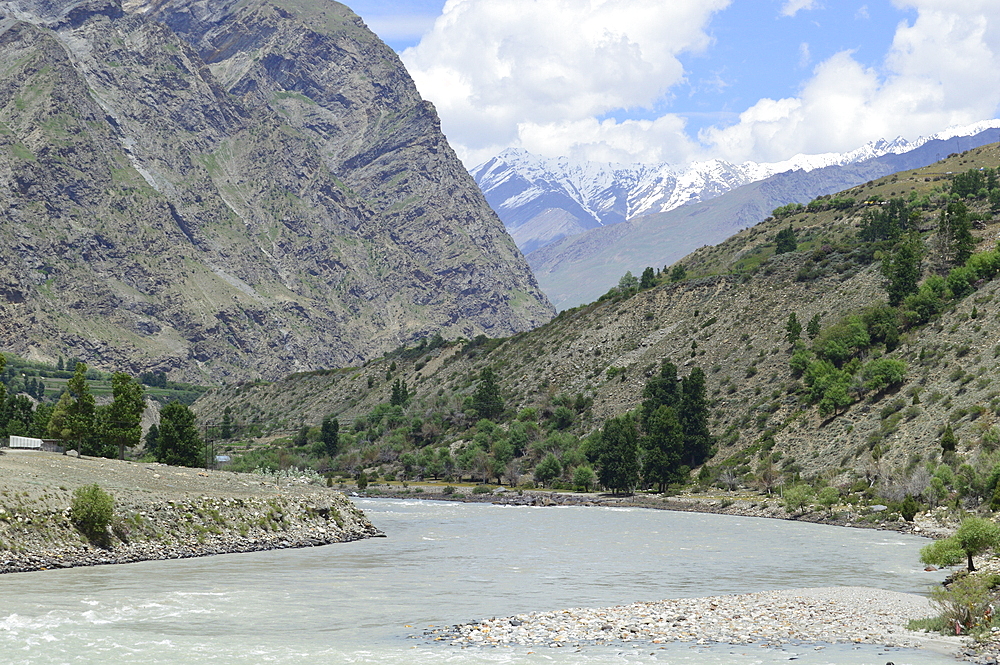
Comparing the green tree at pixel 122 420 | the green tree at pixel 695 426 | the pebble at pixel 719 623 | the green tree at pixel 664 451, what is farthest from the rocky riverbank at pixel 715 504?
the green tree at pixel 122 420

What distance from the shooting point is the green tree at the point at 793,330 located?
151125 mm

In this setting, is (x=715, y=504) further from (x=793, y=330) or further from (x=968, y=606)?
(x=968, y=606)

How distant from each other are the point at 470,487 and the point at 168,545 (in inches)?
3739

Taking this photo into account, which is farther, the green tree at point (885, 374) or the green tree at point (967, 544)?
the green tree at point (885, 374)

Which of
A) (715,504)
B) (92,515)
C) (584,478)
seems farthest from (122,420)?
(584,478)

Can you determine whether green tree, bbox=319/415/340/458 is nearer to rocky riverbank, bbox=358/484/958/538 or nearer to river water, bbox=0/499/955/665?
rocky riverbank, bbox=358/484/958/538

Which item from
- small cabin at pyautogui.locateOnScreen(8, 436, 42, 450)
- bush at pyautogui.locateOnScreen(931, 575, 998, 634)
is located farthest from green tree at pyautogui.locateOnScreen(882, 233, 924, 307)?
small cabin at pyautogui.locateOnScreen(8, 436, 42, 450)

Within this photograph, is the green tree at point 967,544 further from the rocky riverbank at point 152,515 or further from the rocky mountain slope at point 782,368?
the rocky mountain slope at point 782,368

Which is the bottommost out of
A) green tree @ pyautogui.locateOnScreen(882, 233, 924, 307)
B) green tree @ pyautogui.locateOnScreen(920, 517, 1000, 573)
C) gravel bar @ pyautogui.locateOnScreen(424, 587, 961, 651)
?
gravel bar @ pyautogui.locateOnScreen(424, 587, 961, 651)

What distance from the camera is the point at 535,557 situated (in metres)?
66.9

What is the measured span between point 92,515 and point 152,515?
6120mm

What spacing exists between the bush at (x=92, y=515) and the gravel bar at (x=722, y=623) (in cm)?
2874

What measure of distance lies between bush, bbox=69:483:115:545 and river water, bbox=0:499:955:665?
3.51 metres

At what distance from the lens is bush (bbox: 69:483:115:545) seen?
5638 centimetres
